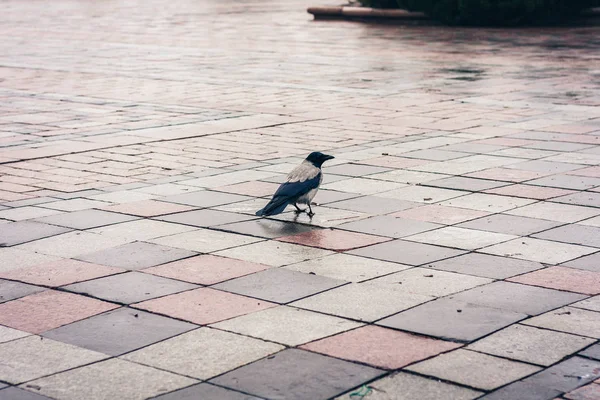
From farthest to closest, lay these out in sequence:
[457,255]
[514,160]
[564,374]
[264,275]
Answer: [514,160] → [457,255] → [264,275] → [564,374]

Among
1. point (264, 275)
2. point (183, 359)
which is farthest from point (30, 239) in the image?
point (183, 359)

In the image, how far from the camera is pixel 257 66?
1720cm

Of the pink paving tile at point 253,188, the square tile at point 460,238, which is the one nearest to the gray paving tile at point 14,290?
the square tile at point 460,238

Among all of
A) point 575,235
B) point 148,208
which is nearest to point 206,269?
point 148,208

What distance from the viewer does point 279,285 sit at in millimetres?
5625

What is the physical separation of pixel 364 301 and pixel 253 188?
2.93 metres

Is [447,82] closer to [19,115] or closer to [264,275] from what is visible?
[19,115]

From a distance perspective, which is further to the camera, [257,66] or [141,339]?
[257,66]

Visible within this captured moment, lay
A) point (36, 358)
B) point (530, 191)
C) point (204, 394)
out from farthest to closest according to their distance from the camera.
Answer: point (530, 191)
point (36, 358)
point (204, 394)

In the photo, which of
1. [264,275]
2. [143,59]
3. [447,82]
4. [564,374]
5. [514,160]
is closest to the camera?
[564,374]

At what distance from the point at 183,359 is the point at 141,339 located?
350 millimetres

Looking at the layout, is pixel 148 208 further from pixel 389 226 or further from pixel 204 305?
pixel 204 305

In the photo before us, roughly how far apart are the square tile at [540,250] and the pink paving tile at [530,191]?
4.28ft

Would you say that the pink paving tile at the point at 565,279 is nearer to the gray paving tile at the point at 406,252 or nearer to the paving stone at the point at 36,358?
the gray paving tile at the point at 406,252
